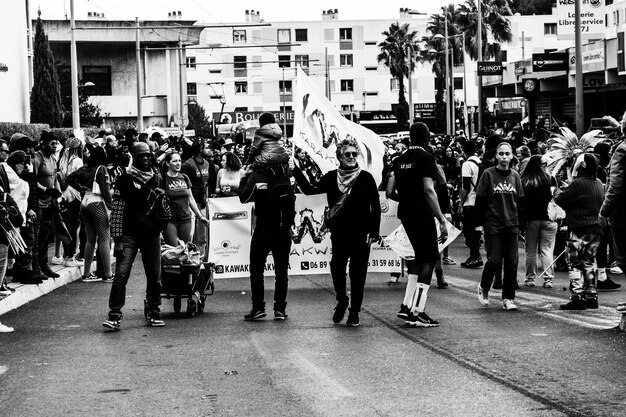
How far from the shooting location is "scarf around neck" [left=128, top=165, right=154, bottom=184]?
11.9m

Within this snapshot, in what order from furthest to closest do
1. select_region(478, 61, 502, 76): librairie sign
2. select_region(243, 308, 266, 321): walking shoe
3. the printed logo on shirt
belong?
select_region(478, 61, 502, 76): librairie sign < the printed logo on shirt < select_region(243, 308, 266, 321): walking shoe

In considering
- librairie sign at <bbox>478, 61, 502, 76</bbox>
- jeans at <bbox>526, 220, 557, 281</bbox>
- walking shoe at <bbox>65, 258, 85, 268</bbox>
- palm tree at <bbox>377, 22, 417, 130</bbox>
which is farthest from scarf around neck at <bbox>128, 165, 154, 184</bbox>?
palm tree at <bbox>377, 22, 417, 130</bbox>

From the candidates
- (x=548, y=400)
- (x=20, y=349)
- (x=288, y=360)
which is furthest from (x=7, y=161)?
(x=548, y=400)

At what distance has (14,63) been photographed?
37.1m

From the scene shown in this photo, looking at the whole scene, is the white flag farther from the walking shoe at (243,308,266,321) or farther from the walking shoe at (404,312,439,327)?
the walking shoe at (404,312,439,327)

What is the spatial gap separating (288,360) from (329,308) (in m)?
3.71

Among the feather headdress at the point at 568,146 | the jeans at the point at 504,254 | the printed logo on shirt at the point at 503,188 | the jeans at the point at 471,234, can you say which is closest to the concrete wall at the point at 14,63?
the jeans at the point at 471,234

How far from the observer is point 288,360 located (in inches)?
376

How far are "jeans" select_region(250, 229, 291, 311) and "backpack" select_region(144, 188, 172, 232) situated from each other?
1027 mm

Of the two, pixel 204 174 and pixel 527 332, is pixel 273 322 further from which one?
pixel 204 174

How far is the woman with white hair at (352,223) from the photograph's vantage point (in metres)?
11.7

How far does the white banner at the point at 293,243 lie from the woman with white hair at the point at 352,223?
3.44 meters

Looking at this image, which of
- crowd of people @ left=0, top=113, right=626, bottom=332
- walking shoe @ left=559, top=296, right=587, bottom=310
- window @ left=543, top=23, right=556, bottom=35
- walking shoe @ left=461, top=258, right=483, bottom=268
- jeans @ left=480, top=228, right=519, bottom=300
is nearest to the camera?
crowd of people @ left=0, top=113, right=626, bottom=332

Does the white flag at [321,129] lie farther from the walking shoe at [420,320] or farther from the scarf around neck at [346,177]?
the walking shoe at [420,320]
